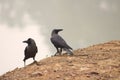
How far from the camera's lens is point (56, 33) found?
23.4m

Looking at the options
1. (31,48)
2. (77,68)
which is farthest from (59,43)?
(77,68)

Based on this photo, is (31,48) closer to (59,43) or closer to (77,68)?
(59,43)

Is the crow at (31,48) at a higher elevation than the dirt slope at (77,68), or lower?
higher

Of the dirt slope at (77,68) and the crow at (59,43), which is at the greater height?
the crow at (59,43)

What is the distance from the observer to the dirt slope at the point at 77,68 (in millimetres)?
16703

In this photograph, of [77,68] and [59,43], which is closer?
[77,68]

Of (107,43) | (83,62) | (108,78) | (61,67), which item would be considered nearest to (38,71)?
(61,67)

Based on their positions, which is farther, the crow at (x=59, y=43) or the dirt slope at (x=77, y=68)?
the crow at (x=59, y=43)

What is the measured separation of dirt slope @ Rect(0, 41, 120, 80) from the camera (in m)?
16.7

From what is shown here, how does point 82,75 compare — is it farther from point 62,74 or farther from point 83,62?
point 83,62

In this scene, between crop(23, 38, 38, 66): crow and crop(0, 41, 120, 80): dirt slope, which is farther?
crop(23, 38, 38, 66): crow

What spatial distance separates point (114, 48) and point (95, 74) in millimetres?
5916

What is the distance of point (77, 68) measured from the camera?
1788cm

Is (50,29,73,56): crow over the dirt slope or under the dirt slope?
over
